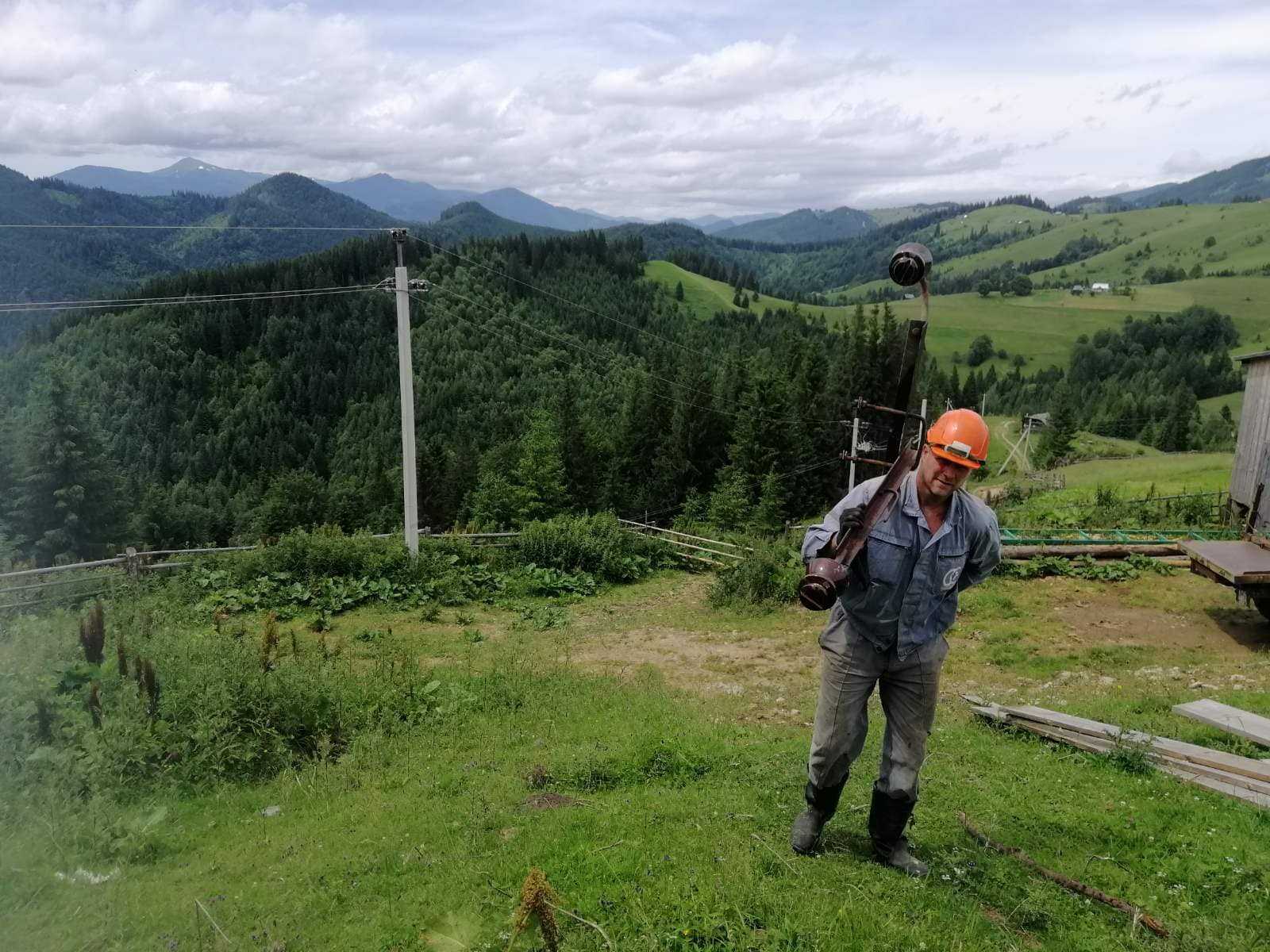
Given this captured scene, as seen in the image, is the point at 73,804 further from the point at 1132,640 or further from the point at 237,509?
the point at 237,509

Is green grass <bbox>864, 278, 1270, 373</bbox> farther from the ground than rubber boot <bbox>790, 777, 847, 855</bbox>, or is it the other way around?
green grass <bbox>864, 278, 1270, 373</bbox>

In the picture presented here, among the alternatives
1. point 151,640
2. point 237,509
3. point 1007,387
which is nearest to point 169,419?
point 237,509

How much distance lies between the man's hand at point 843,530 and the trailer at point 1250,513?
32.8ft

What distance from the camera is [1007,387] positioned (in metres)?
126

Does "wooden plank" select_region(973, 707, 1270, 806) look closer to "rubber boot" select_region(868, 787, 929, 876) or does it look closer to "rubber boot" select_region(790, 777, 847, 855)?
"rubber boot" select_region(868, 787, 929, 876)

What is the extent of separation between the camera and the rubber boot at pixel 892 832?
4.63 m

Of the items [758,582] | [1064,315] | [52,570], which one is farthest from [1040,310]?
[52,570]

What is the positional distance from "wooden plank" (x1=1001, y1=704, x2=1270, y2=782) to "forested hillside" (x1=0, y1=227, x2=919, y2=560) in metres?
9.34

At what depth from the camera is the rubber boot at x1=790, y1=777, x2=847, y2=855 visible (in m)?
4.83

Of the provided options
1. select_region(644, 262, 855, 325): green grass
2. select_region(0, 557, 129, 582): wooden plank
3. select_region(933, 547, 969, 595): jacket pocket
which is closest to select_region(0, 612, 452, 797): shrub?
select_region(933, 547, 969, 595): jacket pocket

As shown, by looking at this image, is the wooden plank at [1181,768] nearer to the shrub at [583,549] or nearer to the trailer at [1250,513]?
the trailer at [1250,513]

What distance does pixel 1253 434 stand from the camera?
17.5 metres

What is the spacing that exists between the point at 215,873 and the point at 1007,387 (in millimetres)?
139151

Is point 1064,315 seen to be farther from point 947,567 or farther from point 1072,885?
point 947,567
